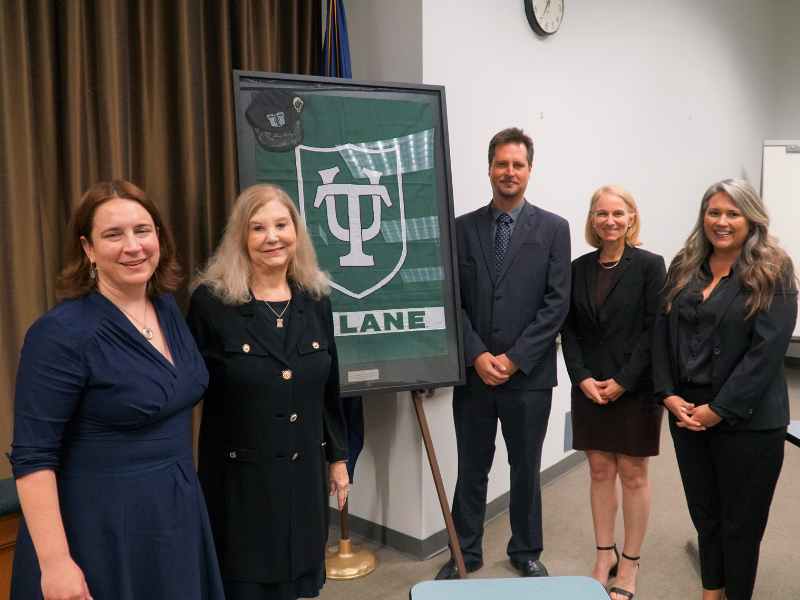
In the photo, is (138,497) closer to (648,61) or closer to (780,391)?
(780,391)

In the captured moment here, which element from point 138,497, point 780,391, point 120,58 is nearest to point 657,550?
point 780,391

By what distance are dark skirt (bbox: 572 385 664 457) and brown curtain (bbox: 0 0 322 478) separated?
1533mm

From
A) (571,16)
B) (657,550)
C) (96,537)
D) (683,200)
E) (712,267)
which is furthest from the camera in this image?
(683,200)

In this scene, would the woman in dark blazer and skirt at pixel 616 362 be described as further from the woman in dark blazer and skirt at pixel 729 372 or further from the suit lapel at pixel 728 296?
the suit lapel at pixel 728 296

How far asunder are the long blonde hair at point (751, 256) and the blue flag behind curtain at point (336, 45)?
1431 millimetres

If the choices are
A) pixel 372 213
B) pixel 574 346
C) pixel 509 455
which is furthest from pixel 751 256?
pixel 372 213

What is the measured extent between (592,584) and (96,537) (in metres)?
1.04

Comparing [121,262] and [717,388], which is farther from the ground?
[121,262]

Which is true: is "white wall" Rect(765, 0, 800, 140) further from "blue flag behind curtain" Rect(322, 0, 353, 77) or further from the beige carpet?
"blue flag behind curtain" Rect(322, 0, 353, 77)

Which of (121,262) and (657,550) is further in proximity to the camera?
(657,550)

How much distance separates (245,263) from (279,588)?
34.4 inches

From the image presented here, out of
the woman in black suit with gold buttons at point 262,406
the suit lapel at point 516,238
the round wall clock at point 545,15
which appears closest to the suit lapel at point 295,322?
the woman in black suit with gold buttons at point 262,406

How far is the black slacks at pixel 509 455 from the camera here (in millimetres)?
2527

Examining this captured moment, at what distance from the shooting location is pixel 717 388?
81.5 inches
